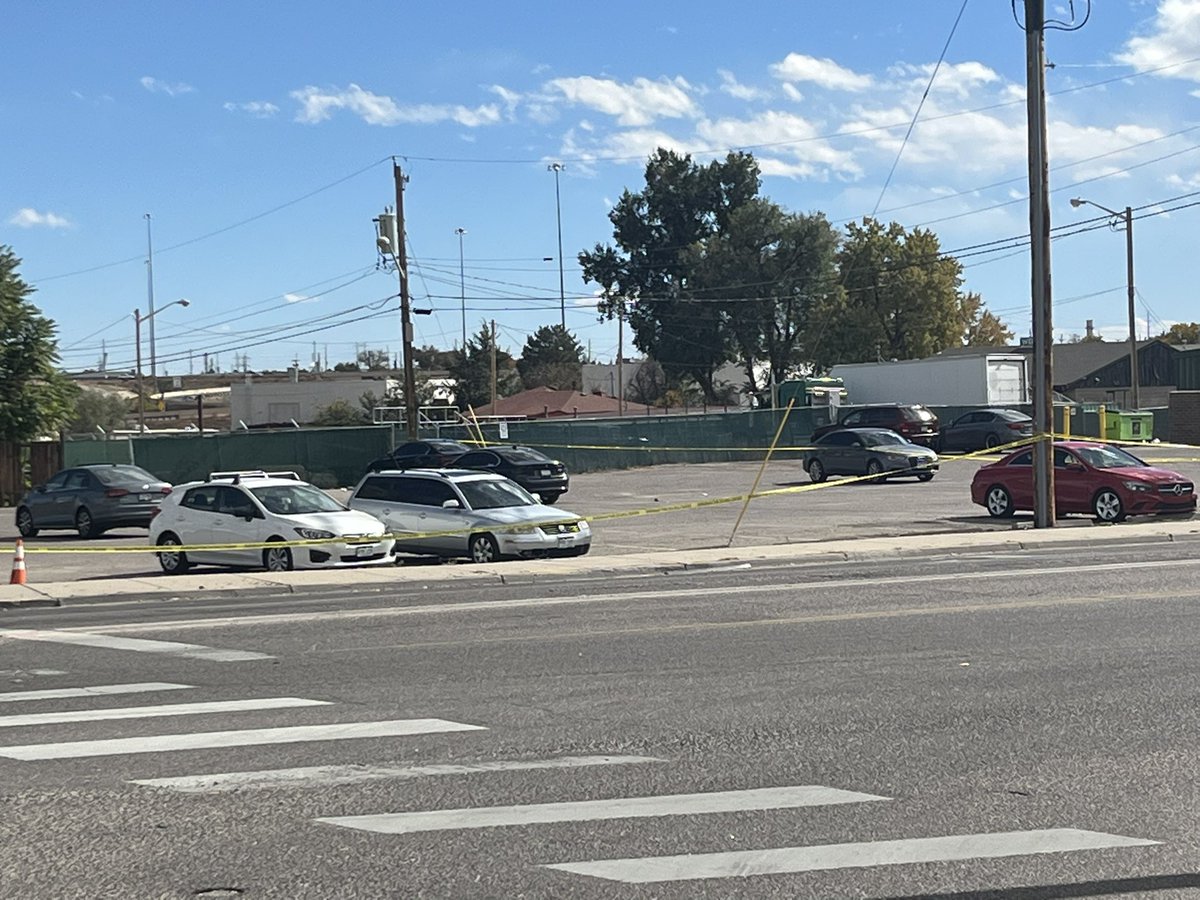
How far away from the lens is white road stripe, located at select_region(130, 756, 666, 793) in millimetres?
7664

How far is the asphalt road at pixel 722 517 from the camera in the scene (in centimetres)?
2545

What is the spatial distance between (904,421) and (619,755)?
44.4m

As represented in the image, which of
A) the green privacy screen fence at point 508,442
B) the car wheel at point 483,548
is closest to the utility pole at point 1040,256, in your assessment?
the car wheel at point 483,548

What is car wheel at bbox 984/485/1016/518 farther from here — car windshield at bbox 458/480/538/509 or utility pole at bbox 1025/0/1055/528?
car windshield at bbox 458/480/538/509

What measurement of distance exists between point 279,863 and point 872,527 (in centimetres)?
2225

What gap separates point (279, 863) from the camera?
6.26 m

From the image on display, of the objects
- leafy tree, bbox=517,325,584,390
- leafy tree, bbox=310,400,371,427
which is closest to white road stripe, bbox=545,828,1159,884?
leafy tree, bbox=310,400,371,427

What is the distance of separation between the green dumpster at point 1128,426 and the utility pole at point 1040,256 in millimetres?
28182

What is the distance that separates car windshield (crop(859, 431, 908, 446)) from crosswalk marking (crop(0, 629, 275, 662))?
30713mm

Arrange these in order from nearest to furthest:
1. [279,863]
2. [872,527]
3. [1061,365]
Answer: [279,863] → [872,527] → [1061,365]

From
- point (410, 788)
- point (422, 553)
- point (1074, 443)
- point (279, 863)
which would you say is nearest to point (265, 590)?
point (422, 553)

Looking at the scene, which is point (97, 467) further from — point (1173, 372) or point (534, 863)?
point (1173, 372)

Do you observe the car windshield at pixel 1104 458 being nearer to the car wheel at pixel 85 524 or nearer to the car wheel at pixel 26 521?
the car wheel at pixel 85 524

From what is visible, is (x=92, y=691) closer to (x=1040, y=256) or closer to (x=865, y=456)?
(x=1040, y=256)
